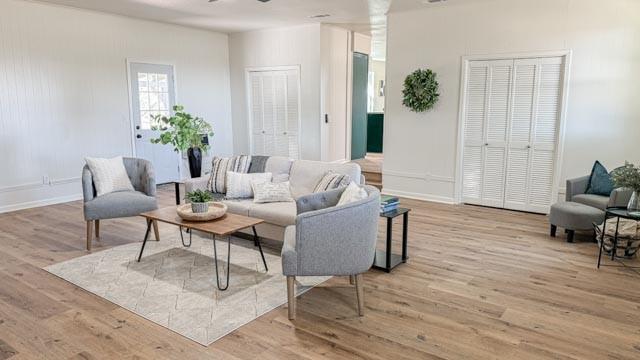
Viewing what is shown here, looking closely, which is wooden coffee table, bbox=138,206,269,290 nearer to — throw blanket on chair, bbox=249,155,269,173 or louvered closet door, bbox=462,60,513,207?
throw blanket on chair, bbox=249,155,269,173

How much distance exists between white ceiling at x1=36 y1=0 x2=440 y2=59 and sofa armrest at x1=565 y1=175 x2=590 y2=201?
2.89 metres

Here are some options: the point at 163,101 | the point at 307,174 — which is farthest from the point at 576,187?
the point at 163,101

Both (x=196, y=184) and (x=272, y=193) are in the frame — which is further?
(x=196, y=184)

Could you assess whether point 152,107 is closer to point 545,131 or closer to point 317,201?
point 317,201

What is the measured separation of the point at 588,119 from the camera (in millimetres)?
5234

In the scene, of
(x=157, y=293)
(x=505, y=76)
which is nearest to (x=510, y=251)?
(x=505, y=76)

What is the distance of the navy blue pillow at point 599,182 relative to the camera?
477 centimetres

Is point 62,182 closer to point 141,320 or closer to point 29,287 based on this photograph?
point 29,287

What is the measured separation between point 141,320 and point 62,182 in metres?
4.32

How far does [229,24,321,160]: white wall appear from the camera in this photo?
7469 millimetres

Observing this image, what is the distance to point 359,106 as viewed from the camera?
894 centimetres

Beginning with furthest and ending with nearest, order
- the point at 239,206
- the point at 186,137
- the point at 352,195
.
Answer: the point at 186,137 < the point at 239,206 < the point at 352,195

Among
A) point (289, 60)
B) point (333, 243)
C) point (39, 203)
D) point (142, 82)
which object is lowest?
point (39, 203)

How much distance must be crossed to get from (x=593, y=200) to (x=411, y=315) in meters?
2.89
